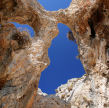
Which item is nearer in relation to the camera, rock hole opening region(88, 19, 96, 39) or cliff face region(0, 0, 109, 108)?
cliff face region(0, 0, 109, 108)

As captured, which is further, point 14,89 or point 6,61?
point 6,61

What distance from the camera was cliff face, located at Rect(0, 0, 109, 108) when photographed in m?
5.31

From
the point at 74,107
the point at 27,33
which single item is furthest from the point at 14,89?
the point at 74,107

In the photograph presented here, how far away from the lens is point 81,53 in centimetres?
838

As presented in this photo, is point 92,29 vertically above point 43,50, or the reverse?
point 92,29

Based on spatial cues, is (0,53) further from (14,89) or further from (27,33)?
(14,89)

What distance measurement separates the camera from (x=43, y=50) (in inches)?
273

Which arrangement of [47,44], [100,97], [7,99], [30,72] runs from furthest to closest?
[47,44] < [100,97] < [30,72] < [7,99]

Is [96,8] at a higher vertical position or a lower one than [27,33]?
higher

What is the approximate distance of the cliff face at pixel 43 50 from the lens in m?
5.31

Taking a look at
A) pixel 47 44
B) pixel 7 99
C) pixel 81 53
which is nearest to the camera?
pixel 7 99

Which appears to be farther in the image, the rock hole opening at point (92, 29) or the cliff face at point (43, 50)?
the rock hole opening at point (92, 29)

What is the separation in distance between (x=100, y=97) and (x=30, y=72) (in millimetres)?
3484

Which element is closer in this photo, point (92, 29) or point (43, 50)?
point (43, 50)
